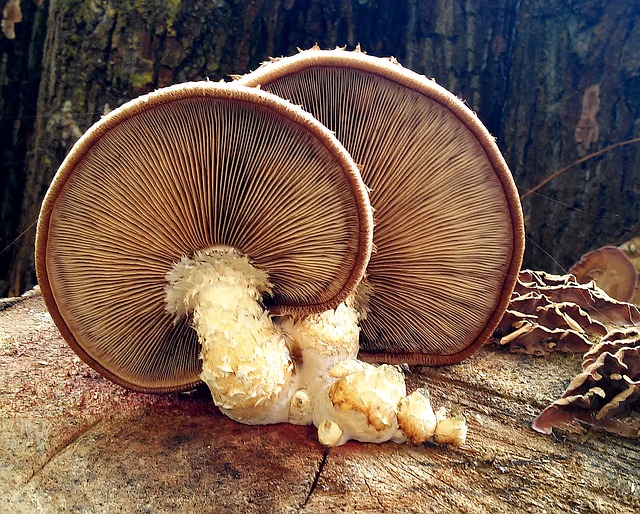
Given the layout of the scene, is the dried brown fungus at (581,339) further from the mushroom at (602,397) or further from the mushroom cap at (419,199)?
the mushroom cap at (419,199)

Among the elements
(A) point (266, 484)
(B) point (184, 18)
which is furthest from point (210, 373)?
(B) point (184, 18)

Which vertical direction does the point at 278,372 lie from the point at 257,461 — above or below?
above

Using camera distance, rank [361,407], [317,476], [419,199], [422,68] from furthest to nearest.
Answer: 1. [422,68]
2. [419,199]
3. [361,407]
4. [317,476]

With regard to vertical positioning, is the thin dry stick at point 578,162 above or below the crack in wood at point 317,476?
above

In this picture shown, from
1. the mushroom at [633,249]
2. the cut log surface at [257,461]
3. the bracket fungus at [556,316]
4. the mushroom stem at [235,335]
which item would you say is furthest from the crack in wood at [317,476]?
the mushroom at [633,249]

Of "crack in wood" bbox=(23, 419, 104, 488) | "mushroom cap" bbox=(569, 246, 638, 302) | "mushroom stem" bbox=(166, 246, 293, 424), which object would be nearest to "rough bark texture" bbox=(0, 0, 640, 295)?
"mushroom cap" bbox=(569, 246, 638, 302)

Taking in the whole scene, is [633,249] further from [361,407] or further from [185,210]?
[185,210]

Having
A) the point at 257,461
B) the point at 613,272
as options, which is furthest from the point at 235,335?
the point at 613,272
